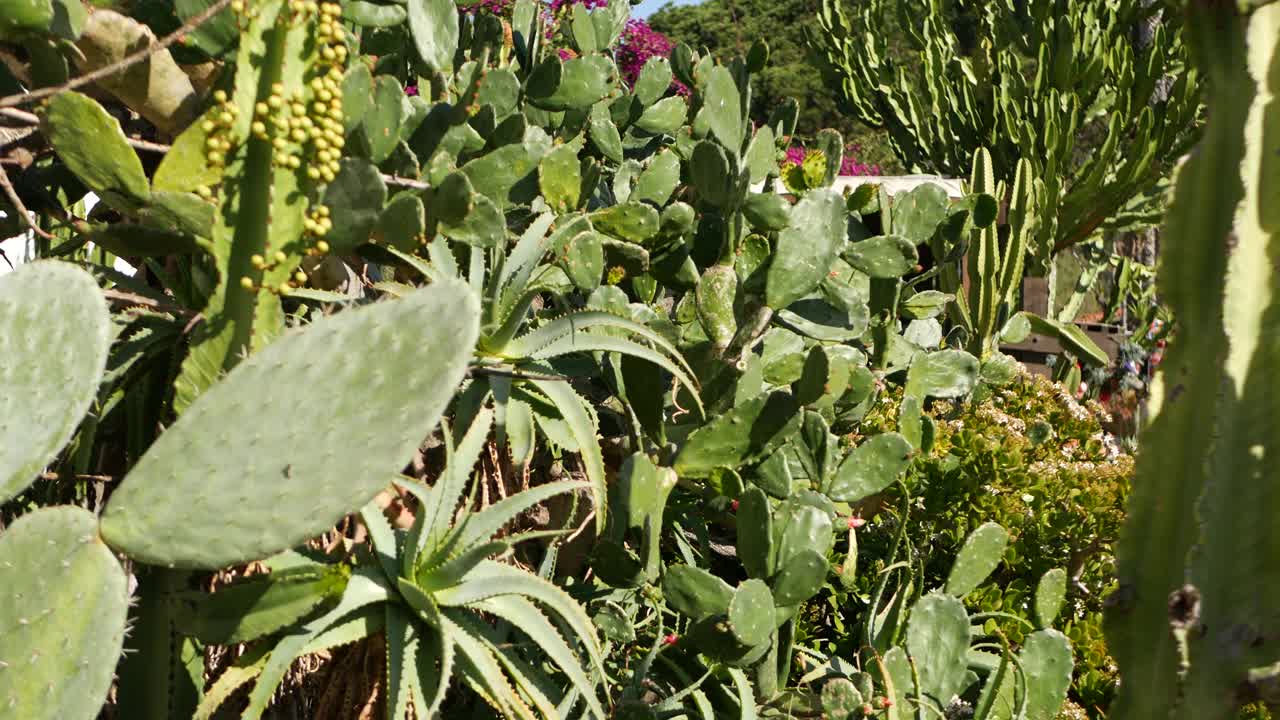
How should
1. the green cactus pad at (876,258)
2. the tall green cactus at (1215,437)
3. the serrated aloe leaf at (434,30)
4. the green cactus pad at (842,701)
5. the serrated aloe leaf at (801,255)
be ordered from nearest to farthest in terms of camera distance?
the tall green cactus at (1215,437)
the green cactus pad at (842,701)
the serrated aloe leaf at (434,30)
the serrated aloe leaf at (801,255)
the green cactus pad at (876,258)

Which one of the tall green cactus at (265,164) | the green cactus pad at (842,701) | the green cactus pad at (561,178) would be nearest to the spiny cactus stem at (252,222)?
the tall green cactus at (265,164)

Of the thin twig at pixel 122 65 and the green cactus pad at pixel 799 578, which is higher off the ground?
the thin twig at pixel 122 65

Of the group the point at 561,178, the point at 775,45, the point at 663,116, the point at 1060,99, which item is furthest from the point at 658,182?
the point at 775,45

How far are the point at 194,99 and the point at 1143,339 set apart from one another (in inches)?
263

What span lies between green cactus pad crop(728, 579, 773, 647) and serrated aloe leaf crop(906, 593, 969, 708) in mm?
323

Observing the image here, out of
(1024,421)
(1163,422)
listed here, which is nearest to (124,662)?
(1163,422)

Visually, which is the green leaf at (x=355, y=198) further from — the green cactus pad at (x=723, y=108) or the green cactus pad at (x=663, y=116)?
the green cactus pad at (x=663, y=116)

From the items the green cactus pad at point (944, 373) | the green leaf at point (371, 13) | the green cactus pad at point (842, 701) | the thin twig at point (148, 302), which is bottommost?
the green cactus pad at point (842, 701)

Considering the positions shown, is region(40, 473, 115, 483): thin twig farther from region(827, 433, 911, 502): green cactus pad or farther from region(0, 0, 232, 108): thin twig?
region(827, 433, 911, 502): green cactus pad

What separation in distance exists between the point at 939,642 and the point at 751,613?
0.43 m

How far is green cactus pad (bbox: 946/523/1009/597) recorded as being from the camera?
2.08m

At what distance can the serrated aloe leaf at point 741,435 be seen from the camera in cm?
192

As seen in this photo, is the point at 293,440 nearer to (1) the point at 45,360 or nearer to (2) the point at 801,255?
(1) the point at 45,360

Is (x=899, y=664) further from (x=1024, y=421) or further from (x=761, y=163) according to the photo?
(x=1024, y=421)
